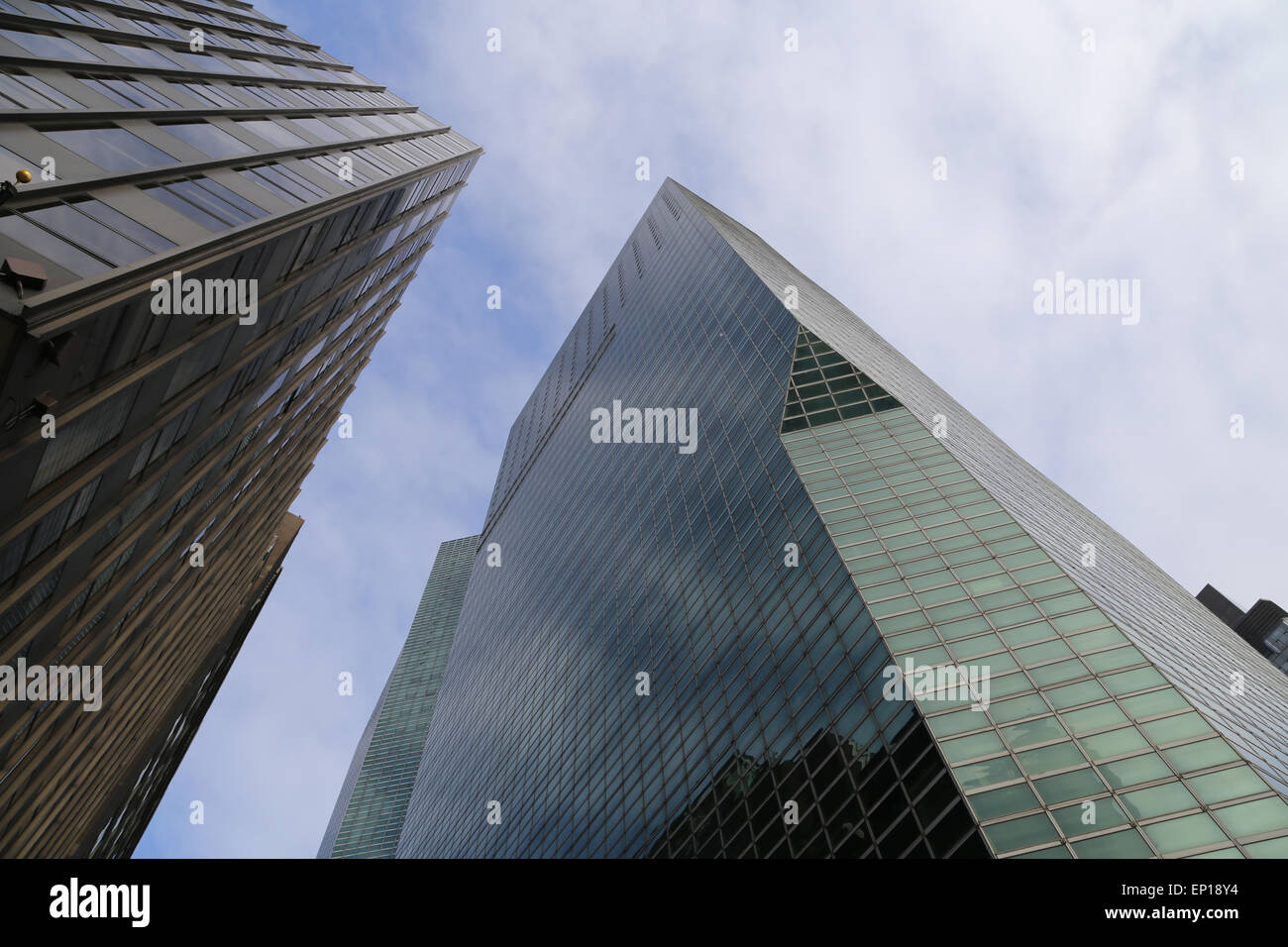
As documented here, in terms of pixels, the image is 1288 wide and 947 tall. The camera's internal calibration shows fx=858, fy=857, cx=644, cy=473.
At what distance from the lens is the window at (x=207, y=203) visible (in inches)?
652

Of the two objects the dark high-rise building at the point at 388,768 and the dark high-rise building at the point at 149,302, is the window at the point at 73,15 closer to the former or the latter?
the dark high-rise building at the point at 149,302

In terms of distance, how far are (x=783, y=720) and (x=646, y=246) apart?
108 m

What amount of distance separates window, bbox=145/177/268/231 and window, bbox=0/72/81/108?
2124 millimetres

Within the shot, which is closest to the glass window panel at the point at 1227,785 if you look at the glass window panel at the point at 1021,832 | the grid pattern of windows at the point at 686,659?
the glass window panel at the point at 1021,832

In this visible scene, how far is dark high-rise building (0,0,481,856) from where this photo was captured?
13070 millimetres

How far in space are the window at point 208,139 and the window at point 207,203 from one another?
196 centimetres

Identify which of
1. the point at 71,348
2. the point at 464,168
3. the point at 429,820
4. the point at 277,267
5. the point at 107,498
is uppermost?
the point at 464,168

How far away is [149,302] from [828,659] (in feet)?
93.6

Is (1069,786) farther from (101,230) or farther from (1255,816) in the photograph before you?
(101,230)

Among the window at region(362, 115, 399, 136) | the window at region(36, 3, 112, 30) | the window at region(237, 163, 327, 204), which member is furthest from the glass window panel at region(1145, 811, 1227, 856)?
the window at region(362, 115, 399, 136)

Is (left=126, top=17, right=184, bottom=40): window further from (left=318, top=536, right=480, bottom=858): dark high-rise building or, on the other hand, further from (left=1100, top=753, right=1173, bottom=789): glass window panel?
(left=318, top=536, right=480, bottom=858): dark high-rise building
